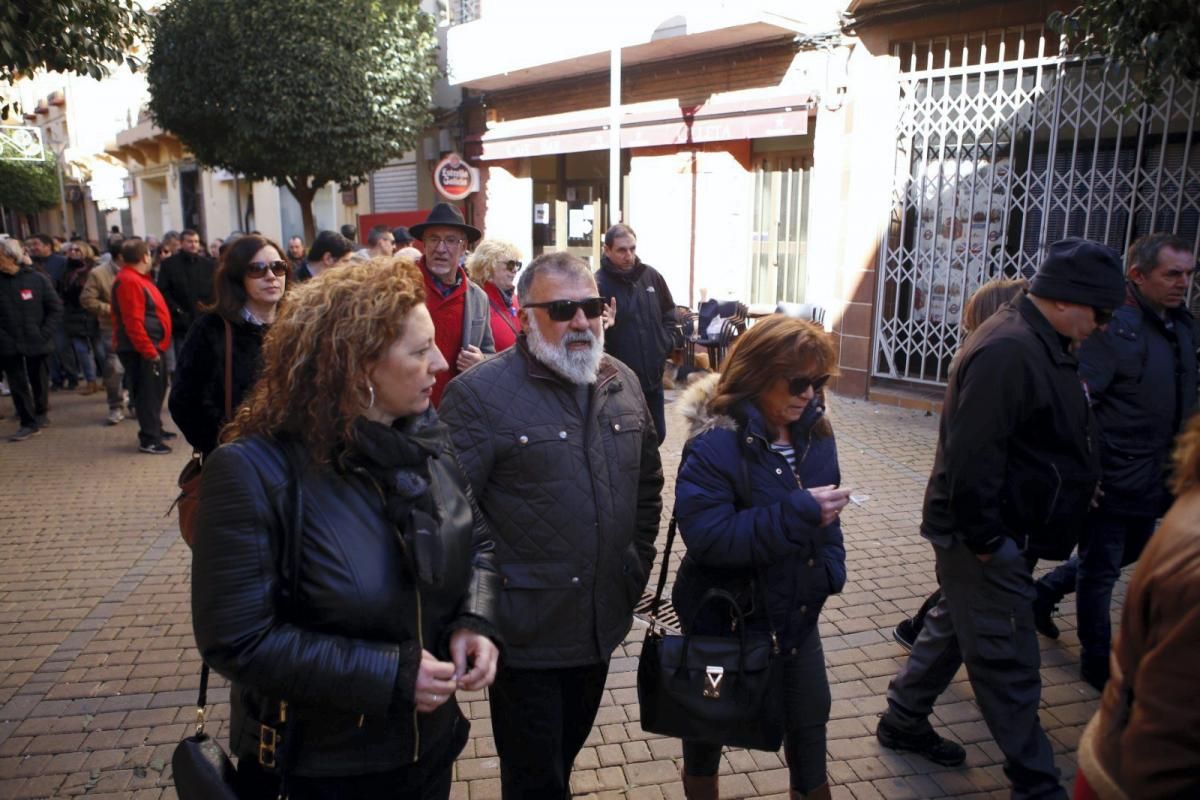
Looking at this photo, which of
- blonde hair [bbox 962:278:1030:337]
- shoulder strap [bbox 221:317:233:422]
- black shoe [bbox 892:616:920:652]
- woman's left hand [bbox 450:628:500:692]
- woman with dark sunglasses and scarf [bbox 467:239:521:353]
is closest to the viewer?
woman's left hand [bbox 450:628:500:692]

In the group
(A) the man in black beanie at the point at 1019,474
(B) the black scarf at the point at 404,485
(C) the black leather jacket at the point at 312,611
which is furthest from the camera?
(A) the man in black beanie at the point at 1019,474

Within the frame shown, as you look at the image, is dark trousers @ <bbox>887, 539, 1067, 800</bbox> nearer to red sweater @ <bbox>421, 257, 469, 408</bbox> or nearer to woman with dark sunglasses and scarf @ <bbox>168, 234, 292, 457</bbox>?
red sweater @ <bbox>421, 257, 469, 408</bbox>

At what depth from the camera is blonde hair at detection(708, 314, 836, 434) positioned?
2.54 m

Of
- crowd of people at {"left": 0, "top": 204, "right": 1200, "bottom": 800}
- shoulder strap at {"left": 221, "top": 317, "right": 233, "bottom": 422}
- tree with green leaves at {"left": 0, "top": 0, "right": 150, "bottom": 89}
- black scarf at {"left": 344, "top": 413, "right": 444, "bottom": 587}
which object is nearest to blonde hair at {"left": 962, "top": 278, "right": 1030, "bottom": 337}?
crowd of people at {"left": 0, "top": 204, "right": 1200, "bottom": 800}

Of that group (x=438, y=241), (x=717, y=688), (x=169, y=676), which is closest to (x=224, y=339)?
(x=438, y=241)

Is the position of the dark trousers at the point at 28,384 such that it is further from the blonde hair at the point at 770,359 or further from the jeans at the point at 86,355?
the blonde hair at the point at 770,359

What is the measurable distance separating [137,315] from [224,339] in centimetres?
450

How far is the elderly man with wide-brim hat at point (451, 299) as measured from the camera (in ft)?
15.1

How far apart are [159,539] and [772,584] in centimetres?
487

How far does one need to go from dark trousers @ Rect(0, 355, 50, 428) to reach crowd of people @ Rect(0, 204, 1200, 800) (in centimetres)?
619

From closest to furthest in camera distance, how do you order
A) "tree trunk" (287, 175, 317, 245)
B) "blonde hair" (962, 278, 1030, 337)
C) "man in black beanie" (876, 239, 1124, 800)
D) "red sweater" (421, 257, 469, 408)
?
"man in black beanie" (876, 239, 1124, 800) < "blonde hair" (962, 278, 1030, 337) < "red sweater" (421, 257, 469, 408) < "tree trunk" (287, 175, 317, 245)

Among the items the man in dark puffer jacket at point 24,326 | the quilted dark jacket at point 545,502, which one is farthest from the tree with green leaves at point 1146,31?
the man in dark puffer jacket at point 24,326

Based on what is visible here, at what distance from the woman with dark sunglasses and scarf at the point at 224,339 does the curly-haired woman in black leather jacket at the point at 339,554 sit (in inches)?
77.0

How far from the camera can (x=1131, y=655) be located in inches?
59.4
